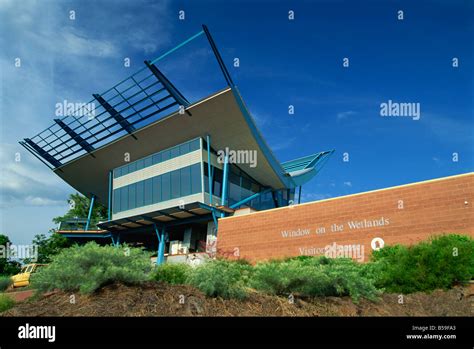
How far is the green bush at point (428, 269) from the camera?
945cm

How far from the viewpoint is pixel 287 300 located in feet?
22.3

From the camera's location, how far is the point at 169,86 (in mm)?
27000

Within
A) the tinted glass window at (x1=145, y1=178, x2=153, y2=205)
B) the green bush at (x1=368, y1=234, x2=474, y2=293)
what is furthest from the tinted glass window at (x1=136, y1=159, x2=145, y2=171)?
the green bush at (x1=368, y1=234, x2=474, y2=293)

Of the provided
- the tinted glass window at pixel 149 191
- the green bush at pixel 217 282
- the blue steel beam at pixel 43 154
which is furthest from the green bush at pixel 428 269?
the blue steel beam at pixel 43 154

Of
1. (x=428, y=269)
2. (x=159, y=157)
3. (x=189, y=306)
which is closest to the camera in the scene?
(x=189, y=306)

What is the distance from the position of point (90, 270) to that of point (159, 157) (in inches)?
977

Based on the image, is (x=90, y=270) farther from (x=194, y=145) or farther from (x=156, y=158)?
(x=156, y=158)

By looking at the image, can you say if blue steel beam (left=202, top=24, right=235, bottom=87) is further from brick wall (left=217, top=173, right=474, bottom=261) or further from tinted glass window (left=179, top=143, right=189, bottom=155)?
→ brick wall (left=217, top=173, right=474, bottom=261)

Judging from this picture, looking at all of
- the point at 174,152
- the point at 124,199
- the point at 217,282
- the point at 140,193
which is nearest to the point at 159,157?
the point at 174,152

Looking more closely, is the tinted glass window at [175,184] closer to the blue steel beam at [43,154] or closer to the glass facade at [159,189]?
the glass facade at [159,189]

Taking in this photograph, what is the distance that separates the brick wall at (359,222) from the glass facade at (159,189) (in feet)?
21.9
